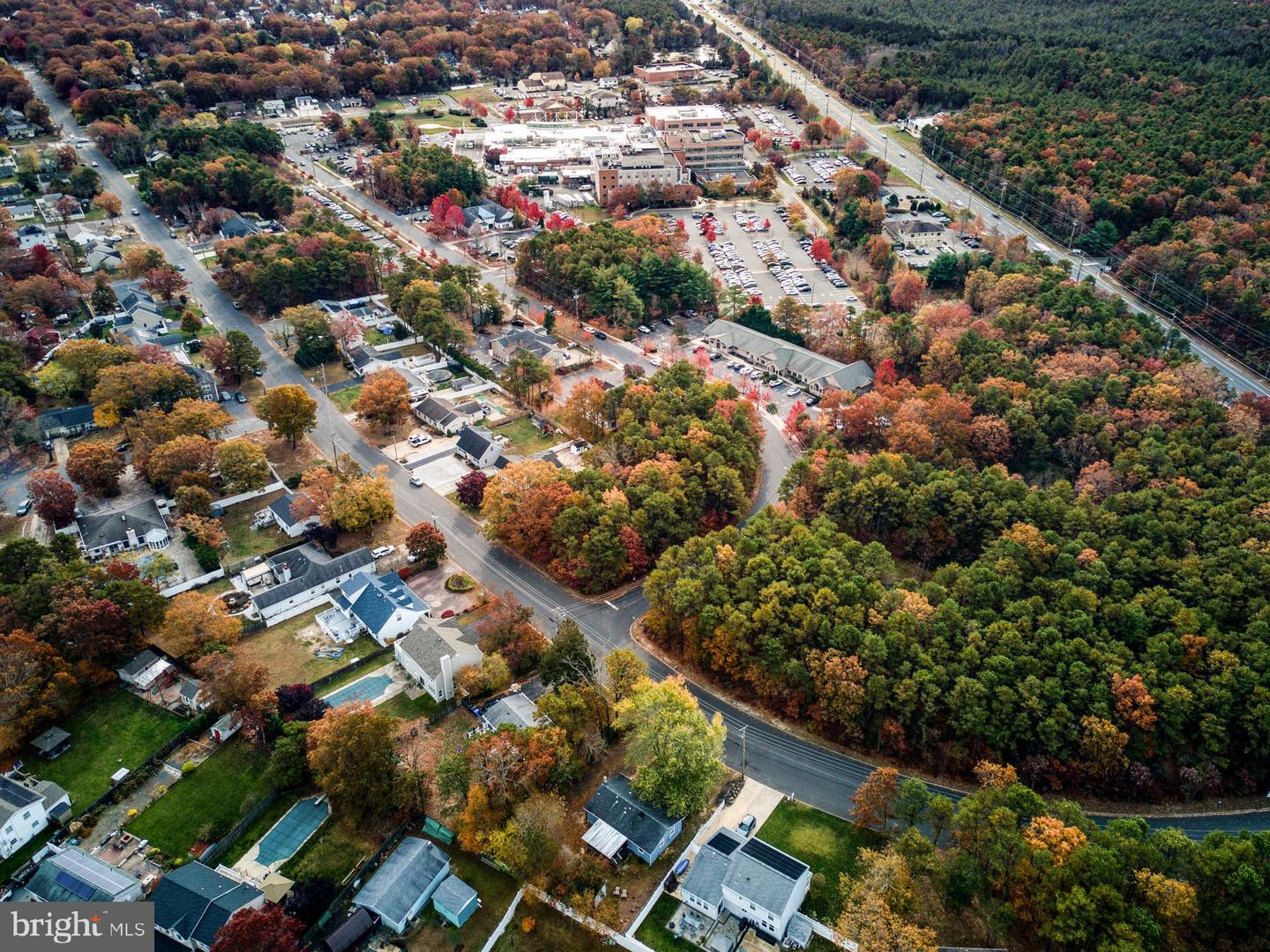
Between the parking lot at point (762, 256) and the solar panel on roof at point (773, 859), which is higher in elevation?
the solar panel on roof at point (773, 859)

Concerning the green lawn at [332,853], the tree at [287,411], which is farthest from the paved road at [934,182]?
the tree at [287,411]

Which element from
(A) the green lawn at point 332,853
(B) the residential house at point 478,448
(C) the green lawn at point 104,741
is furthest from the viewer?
(B) the residential house at point 478,448

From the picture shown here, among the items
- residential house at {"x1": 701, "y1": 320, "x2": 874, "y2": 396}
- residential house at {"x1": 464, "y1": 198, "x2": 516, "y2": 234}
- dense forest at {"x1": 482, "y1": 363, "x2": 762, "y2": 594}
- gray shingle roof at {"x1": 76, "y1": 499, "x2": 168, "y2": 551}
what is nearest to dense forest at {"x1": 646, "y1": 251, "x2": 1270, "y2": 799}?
dense forest at {"x1": 482, "y1": 363, "x2": 762, "y2": 594}

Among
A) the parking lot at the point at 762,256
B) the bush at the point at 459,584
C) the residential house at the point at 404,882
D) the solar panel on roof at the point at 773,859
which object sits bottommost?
the parking lot at the point at 762,256

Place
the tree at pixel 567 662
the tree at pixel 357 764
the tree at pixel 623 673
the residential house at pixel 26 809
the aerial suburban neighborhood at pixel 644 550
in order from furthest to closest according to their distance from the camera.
→ the tree at pixel 567 662, the tree at pixel 623 673, the tree at pixel 357 764, the residential house at pixel 26 809, the aerial suburban neighborhood at pixel 644 550

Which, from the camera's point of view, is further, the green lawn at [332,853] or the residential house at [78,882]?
the green lawn at [332,853]

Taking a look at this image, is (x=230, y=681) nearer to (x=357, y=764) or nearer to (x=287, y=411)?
(x=357, y=764)

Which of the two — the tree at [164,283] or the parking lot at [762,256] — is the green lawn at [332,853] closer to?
the parking lot at [762,256]
